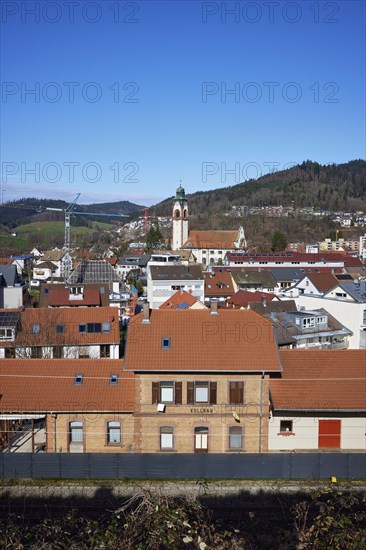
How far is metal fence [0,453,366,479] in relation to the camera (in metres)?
16.7

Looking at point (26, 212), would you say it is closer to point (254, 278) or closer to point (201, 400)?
point (254, 278)

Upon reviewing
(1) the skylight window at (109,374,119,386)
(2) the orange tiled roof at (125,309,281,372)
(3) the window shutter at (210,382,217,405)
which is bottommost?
(3) the window shutter at (210,382,217,405)

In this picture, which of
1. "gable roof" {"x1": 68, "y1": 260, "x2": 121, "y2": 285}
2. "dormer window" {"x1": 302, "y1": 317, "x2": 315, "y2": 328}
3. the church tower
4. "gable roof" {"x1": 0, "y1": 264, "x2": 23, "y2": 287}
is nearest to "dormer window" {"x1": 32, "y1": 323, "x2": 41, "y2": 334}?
"dormer window" {"x1": 302, "y1": 317, "x2": 315, "y2": 328}

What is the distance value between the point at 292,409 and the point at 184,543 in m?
12.5

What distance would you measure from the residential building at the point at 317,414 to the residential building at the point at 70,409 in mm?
5151

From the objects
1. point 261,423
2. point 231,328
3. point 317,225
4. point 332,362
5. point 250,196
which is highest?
→ point 250,196

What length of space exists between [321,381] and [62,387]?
9223 mm

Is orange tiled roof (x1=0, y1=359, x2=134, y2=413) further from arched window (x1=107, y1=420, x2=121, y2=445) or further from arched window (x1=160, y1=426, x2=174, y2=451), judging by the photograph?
arched window (x1=160, y1=426, x2=174, y2=451)

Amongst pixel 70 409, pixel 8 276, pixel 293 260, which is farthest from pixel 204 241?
pixel 70 409

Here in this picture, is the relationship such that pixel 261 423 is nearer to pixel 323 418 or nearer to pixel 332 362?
pixel 323 418

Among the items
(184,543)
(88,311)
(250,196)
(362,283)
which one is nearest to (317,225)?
(250,196)

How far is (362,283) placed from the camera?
37812 millimetres

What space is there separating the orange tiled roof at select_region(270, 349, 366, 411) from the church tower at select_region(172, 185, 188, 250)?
86073mm

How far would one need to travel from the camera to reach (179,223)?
106 meters
